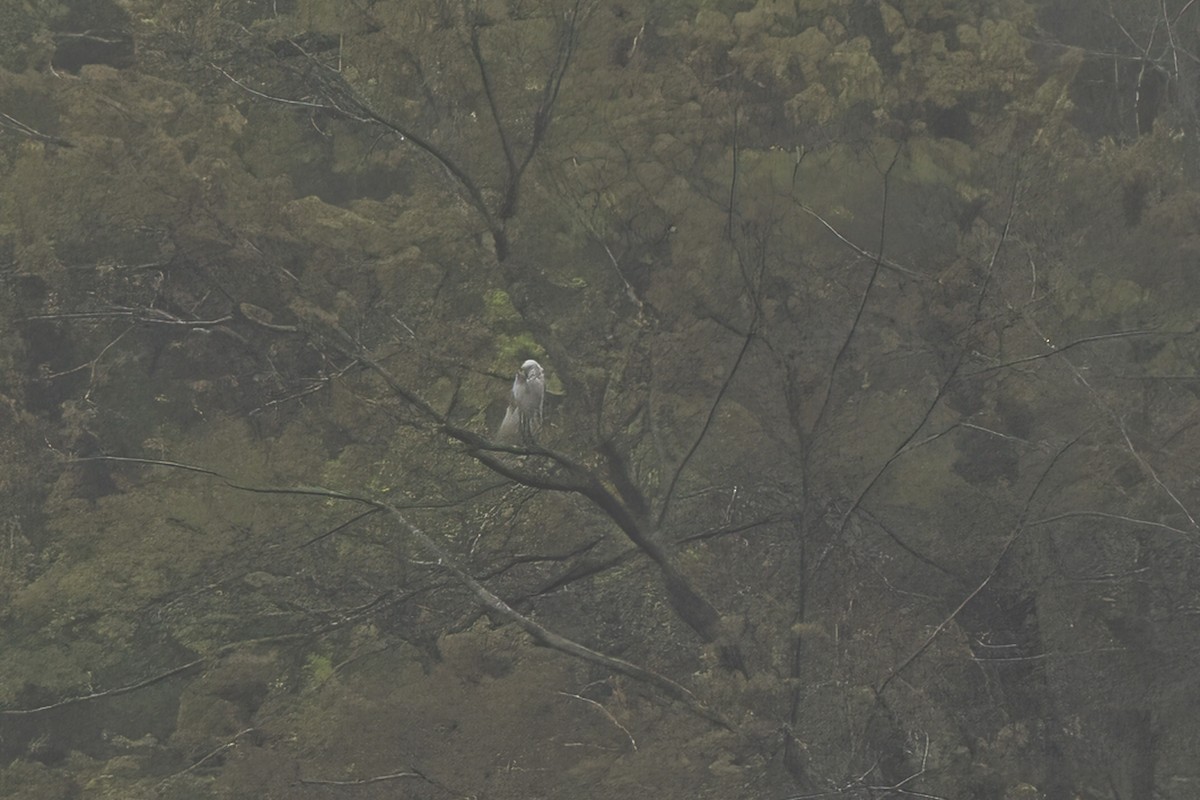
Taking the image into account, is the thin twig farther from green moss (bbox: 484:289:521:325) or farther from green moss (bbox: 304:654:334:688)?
green moss (bbox: 484:289:521:325)

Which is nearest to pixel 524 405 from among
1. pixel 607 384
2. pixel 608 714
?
pixel 607 384

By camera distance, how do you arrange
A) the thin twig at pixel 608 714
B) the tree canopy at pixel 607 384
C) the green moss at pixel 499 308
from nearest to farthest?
the thin twig at pixel 608 714
the tree canopy at pixel 607 384
the green moss at pixel 499 308

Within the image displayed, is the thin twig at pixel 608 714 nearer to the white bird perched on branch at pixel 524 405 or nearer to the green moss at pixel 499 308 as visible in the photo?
the white bird perched on branch at pixel 524 405

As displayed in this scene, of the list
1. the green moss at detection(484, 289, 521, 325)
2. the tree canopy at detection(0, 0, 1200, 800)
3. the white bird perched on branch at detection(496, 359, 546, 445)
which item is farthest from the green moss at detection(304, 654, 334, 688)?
the green moss at detection(484, 289, 521, 325)

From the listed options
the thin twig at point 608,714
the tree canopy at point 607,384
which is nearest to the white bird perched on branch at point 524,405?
the tree canopy at point 607,384

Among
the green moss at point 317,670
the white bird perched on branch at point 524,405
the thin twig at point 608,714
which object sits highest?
the white bird perched on branch at point 524,405

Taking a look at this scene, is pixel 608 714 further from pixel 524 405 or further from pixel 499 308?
pixel 499 308

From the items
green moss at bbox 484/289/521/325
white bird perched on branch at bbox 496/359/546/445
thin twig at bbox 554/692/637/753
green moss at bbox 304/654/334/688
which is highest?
green moss at bbox 484/289/521/325

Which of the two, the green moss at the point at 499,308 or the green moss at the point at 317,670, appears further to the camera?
the green moss at the point at 499,308

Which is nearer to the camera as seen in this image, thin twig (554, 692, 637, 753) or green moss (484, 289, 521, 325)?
thin twig (554, 692, 637, 753)
